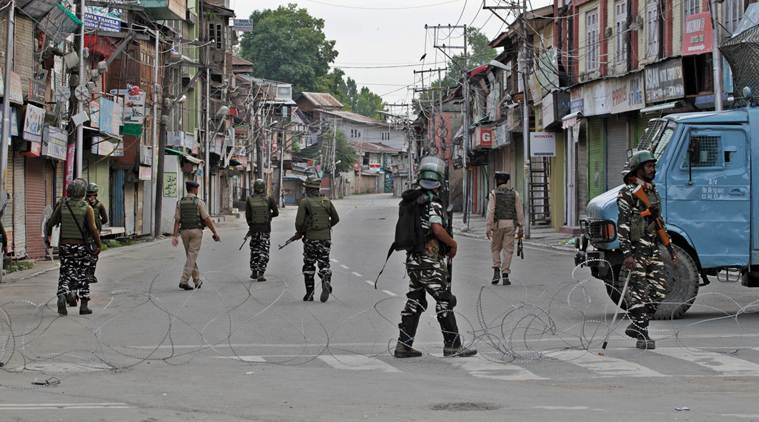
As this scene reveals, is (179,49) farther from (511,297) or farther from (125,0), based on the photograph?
(511,297)

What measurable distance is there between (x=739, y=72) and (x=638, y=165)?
8.12 meters

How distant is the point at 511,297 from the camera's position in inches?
727

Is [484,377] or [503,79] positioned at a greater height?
[503,79]

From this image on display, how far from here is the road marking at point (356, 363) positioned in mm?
11031

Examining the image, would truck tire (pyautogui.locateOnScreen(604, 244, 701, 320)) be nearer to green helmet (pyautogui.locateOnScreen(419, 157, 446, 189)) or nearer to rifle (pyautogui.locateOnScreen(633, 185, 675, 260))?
rifle (pyautogui.locateOnScreen(633, 185, 675, 260))

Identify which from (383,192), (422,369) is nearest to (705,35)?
A: (422,369)

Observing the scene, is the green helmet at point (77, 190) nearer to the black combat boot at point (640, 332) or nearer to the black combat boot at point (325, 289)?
the black combat boot at point (325, 289)

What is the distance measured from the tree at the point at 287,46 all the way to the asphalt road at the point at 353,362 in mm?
109830

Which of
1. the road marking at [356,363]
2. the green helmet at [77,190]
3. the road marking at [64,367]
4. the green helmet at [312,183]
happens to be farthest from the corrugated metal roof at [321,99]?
the road marking at [64,367]

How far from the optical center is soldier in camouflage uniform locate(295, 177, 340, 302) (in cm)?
1820

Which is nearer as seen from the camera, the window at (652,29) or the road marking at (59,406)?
the road marking at (59,406)

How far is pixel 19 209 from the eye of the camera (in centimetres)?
2992

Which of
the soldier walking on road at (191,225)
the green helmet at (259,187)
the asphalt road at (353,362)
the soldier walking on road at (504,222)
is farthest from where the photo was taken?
the green helmet at (259,187)

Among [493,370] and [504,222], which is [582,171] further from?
[493,370]
